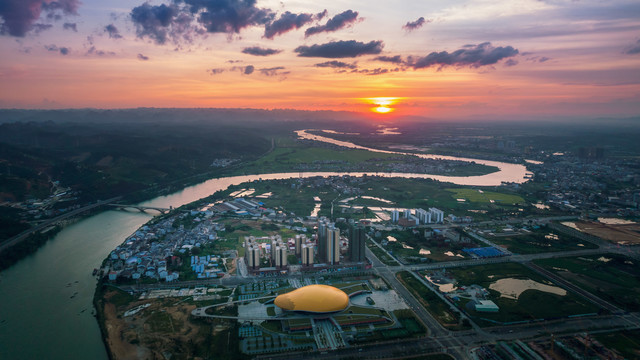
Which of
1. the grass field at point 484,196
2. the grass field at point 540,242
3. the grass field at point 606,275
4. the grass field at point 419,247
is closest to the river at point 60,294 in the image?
the grass field at point 419,247

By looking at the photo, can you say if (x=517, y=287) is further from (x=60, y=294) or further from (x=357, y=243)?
(x=60, y=294)

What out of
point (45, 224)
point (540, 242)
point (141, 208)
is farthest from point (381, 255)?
point (45, 224)

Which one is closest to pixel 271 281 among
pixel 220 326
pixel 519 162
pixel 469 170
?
pixel 220 326

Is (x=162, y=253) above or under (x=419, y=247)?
above

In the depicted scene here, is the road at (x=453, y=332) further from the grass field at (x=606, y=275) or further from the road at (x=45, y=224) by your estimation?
the road at (x=45, y=224)

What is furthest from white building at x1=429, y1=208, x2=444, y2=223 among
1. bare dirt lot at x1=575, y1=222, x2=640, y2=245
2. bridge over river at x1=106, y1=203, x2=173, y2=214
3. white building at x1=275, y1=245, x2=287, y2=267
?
bridge over river at x1=106, y1=203, x2=173, y2=214

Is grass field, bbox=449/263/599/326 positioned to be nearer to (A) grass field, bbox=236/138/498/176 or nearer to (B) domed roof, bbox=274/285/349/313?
(B) domed roof, bbox=274/285/349/313

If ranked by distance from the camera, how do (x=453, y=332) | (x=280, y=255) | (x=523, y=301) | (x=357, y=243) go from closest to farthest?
(x=453, y=332) < (x=523, y=301) < (x=280, y=255) < (x=357, y=243)
